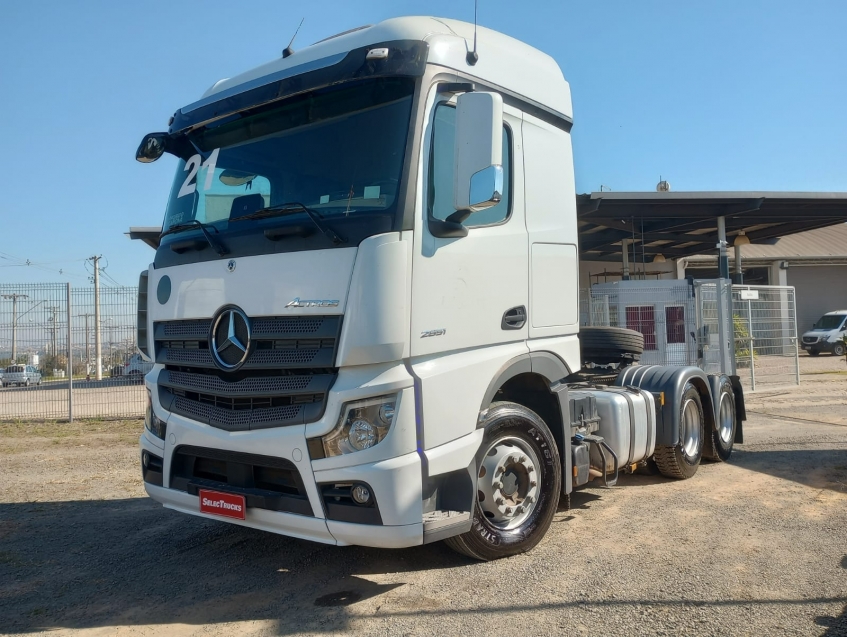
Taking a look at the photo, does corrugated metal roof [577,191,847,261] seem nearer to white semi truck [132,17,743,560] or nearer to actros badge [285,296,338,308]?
white semi truck [132,17,743,560]

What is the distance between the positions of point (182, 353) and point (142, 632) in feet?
5.38

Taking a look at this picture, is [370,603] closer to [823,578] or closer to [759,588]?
[759,588]

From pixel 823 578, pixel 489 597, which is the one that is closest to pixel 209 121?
pixel 489 597

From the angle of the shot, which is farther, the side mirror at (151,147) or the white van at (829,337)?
the white van at (829,337)

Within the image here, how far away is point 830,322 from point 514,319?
103 ft

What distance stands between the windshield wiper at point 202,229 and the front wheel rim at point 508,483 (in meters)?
2.03

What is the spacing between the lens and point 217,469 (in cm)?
423

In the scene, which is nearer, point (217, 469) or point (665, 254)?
point (217, 469)

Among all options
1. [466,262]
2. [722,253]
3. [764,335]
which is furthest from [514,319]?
[722,253]

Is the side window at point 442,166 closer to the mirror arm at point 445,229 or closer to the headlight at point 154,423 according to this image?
the mirror arm at point 445,229

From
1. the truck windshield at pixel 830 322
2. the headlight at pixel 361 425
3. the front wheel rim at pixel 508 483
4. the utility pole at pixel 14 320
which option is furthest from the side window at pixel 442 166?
the truck windshield at pixel 830 322

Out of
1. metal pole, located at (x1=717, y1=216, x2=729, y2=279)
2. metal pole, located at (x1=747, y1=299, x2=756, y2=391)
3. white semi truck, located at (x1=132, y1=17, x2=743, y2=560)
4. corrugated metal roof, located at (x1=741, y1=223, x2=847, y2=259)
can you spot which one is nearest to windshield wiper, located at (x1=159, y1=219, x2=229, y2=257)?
white semi truck, located at (x1=132, y1=17, x2=743, y2=560)

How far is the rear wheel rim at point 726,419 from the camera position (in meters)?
7.99

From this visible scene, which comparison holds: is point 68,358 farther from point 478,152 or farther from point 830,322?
point 830,322
